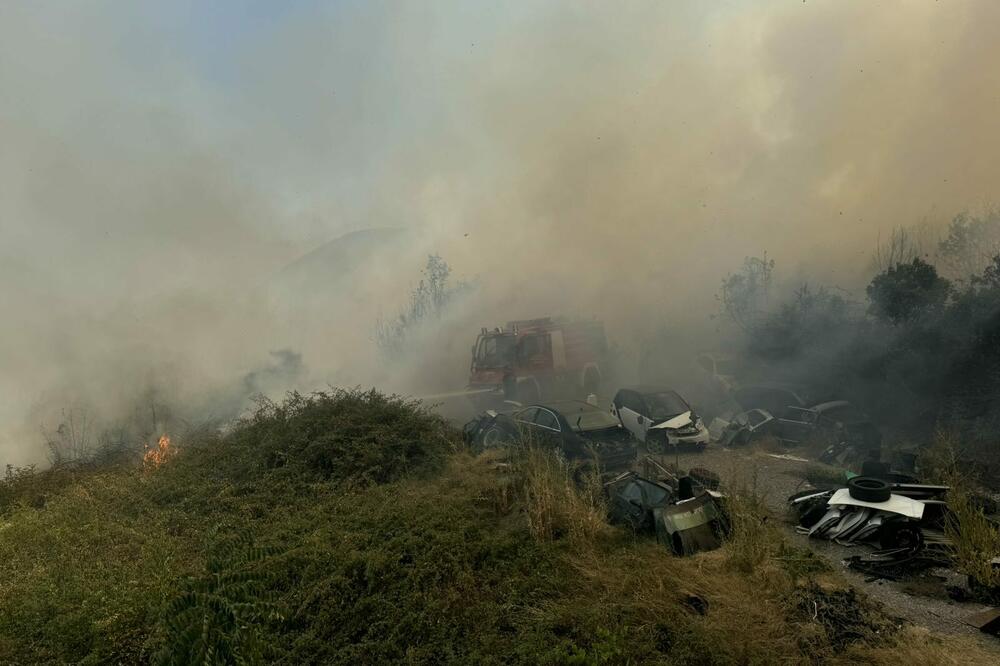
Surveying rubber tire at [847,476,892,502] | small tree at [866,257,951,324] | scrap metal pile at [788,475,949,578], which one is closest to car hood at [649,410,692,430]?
scrap metal pile at [788,475,949,578]

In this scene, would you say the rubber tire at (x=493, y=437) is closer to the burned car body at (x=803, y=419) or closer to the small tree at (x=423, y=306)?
the burned car body at (x=803, y=419)

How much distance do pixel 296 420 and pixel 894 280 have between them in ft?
43.4

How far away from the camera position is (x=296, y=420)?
9375 millimetres

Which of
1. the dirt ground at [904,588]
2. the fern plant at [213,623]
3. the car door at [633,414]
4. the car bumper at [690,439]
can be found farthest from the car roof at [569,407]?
the fern plant at [213,623]

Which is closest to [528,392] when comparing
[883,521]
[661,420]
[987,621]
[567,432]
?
[661,420]

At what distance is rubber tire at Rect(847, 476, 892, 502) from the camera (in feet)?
21.3

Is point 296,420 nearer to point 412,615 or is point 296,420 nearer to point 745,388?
point 412,615

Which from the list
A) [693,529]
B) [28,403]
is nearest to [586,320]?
[693,529]

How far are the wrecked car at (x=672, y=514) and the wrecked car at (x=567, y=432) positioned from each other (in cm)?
201

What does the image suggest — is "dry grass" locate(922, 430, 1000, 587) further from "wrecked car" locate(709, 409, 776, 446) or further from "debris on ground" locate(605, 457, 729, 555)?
"wrecked car" locate(709, 409, 776, 446)

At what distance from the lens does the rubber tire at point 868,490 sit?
6488 mm

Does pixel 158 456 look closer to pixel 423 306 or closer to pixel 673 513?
pixel 673 513

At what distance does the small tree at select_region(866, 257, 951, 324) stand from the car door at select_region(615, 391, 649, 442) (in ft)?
20.6

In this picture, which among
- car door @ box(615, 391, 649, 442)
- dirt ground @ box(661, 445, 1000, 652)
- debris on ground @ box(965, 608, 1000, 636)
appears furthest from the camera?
car door @ box(615, 391, 649, 442)
